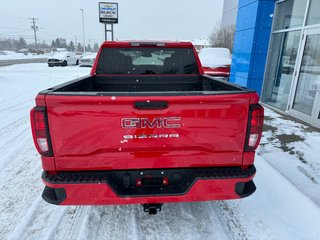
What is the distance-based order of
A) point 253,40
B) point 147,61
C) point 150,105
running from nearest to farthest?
point 150,105
point 147,61
point 253,40

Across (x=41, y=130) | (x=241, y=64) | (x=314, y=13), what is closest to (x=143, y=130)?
(x=41, y=130)

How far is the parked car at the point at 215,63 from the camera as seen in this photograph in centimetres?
1117

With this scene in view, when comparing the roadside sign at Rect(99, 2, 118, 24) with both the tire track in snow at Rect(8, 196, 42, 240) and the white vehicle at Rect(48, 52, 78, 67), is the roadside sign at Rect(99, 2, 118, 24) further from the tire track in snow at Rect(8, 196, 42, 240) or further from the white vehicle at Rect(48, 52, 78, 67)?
the tire track in snow at Rect(8, 196, 42, 240)

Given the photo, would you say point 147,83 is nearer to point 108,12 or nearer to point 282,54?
point 282,54

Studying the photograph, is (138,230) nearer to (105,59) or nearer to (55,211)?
(55,211)

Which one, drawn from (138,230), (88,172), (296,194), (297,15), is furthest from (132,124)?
(297,15)

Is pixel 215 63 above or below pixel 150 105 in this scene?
above

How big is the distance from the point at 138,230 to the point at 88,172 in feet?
3.08

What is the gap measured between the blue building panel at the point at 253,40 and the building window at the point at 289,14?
0.24 metres

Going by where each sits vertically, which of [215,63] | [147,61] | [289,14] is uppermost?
[289,14]

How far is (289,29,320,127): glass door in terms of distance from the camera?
657 cm

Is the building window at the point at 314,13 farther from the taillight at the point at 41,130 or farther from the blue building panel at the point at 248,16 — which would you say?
the taillight at the point at 41,130

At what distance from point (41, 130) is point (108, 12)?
2473 cm

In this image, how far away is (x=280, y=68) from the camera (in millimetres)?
8750
